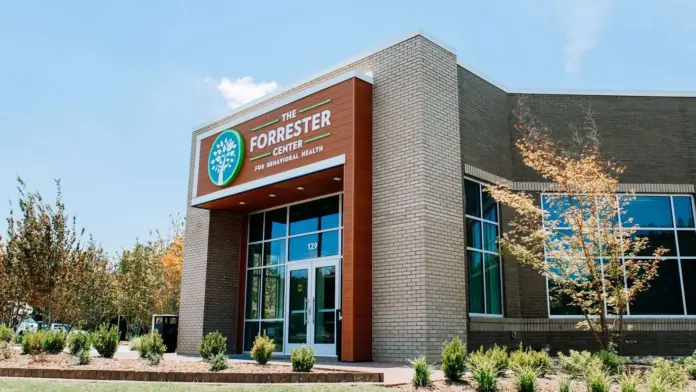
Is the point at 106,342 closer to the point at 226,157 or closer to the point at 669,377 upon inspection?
the point at 226,157

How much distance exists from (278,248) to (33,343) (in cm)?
651

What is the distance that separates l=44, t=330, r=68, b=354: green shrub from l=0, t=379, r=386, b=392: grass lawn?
196 inches

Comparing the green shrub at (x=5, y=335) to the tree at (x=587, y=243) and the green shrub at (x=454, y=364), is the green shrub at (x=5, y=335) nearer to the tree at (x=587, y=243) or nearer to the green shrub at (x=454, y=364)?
the green shrub at (x=454, y=364)

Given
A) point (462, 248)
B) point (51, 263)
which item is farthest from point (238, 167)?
point (462, 248)

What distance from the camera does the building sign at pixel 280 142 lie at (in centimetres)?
1384

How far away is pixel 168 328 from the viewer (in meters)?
18.7

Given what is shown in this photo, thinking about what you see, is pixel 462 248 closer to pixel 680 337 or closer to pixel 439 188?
pixel 439 188

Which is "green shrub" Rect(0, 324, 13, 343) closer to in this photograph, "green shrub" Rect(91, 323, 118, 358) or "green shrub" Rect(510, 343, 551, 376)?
"green shrub" Rect(91, 323, 118, 358)

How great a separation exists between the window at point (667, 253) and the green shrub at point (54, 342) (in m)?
11.3

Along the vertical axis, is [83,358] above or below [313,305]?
below

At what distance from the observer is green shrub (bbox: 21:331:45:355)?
1302 centimetres

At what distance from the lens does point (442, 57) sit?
14195 mm

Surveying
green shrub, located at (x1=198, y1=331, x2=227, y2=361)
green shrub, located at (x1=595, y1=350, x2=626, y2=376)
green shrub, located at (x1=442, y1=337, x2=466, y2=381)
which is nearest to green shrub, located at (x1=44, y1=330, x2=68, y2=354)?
green shrub, located at (x1=198, y1=331, x2=227, y2=361)

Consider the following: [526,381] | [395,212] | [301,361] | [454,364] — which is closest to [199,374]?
[301,361]
